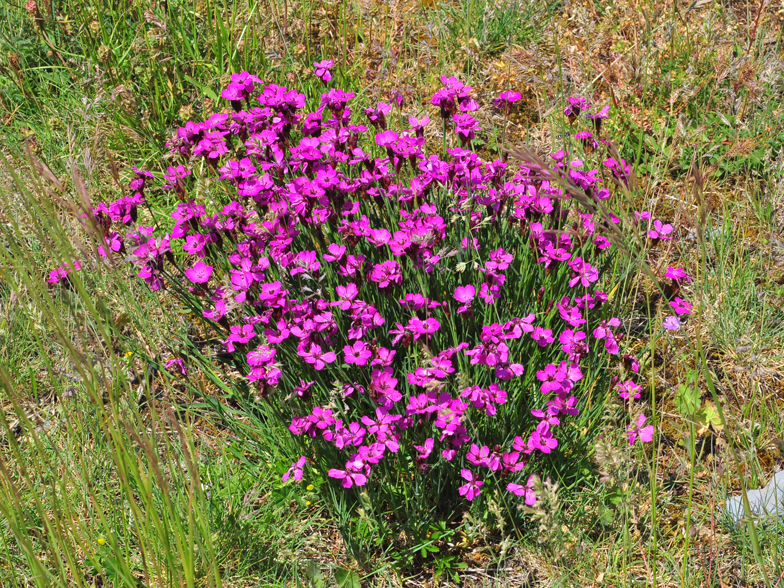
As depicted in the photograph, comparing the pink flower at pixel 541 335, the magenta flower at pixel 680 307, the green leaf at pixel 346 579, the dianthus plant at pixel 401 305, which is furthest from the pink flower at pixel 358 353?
the magenta flower at pixel 680 307

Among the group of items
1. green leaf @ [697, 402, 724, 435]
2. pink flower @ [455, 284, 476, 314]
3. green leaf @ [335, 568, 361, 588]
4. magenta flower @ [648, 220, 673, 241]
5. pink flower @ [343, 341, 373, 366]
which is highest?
pink flower @ [455, 284, 476, 314]

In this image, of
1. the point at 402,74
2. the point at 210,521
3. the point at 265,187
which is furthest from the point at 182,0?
the point at 210,521

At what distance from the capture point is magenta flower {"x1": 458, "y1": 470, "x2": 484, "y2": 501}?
197 centimetres

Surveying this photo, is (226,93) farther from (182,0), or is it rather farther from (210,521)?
(182,0)

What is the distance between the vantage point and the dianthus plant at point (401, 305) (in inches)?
78.2

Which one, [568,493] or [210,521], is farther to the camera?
[568,493]

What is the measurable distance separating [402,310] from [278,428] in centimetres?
59

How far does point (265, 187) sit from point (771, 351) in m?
1.99

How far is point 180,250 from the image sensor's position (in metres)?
3.21

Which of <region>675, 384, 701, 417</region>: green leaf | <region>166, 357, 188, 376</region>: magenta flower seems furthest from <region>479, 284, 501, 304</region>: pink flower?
<region>166, 357, 188, 376</region>: magenta flower

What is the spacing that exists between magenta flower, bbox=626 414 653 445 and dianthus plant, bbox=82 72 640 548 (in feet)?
0.53

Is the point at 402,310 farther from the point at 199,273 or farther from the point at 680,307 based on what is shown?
the point at 680,307

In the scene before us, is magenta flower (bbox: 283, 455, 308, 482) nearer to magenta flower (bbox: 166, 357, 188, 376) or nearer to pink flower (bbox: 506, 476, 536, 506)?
magenta flower (bbox: 166, 357, 188, 376)

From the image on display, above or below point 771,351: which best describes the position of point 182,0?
above
